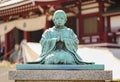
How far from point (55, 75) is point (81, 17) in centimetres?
1318

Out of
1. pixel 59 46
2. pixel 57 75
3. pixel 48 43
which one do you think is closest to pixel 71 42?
pixel 59 46

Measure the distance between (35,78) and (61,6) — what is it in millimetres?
13461

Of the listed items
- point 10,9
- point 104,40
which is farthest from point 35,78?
point 10,9

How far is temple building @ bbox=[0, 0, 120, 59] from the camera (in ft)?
56.1

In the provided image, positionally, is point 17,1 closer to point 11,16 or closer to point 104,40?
point 11,16

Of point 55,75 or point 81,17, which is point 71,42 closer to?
point 55,75

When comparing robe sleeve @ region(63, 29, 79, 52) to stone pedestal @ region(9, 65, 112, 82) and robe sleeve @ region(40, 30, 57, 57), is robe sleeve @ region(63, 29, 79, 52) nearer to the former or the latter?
robe sleeve @ region(40, 30, 57, 57)

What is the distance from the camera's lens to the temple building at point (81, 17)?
1709 cm

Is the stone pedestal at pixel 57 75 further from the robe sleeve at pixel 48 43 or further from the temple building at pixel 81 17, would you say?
the temple building at pixel 81 17

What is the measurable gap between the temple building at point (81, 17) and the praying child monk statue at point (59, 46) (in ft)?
34.2

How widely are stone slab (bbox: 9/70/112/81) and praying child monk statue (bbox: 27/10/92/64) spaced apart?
34 cm

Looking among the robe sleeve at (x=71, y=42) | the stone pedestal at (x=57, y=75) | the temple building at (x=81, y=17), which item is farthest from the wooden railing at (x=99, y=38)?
the stone pedestal at (x=57, y=75)

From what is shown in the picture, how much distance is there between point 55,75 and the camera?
5641 mm

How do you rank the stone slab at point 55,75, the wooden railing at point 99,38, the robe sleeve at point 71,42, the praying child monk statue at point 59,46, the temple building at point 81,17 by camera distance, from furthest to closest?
the temple building at point 81,17 → the wooden railing at point 99,38 → the robe sleeve at point 71,42 → the praying child monk statue at point 59,46 → the stone slab at point 55,75
